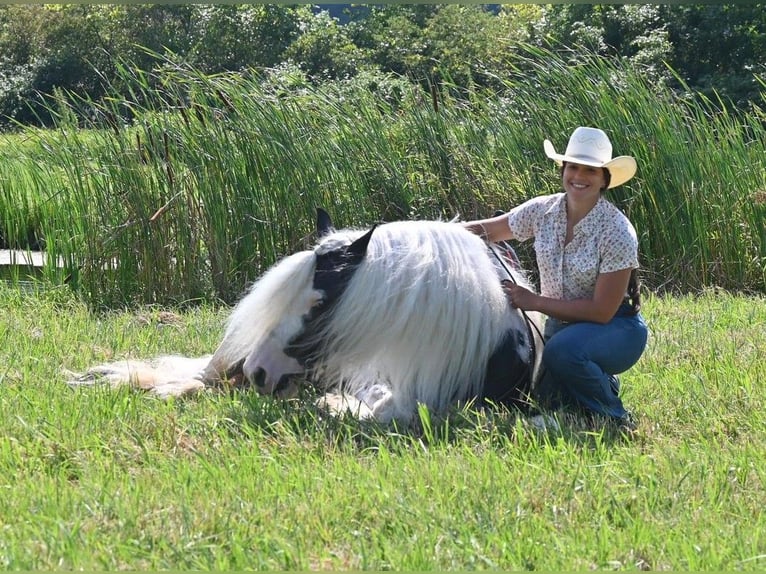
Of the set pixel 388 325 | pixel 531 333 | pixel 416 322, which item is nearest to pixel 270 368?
pixel 388 325

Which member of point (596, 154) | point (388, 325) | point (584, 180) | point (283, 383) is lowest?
point (283, 383)

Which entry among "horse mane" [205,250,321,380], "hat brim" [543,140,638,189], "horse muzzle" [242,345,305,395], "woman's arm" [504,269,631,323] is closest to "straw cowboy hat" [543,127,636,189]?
"hat brim" [543,140,638,189]

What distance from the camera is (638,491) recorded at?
305cm

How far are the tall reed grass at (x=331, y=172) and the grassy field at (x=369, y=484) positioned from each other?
2376 millimetres

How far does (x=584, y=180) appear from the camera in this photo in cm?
389

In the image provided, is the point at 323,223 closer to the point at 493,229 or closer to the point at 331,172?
the point at 493,229

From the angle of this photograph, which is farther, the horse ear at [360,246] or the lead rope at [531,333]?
the lead rope at [531,333]

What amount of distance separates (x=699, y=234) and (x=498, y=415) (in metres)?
3.91

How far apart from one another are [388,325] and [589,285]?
85 cm

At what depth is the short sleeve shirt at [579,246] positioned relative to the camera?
3.83 metres

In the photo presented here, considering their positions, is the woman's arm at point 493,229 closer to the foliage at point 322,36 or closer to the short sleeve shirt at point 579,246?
the short sleeve shirt at point 579,246

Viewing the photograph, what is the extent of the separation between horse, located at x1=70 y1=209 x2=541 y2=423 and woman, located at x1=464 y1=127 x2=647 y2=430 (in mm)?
201

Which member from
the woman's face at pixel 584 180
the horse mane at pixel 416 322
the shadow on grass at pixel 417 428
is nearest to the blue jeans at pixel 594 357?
the shadow on grass at pixel 417 428

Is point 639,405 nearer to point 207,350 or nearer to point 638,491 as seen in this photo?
point 638,491
